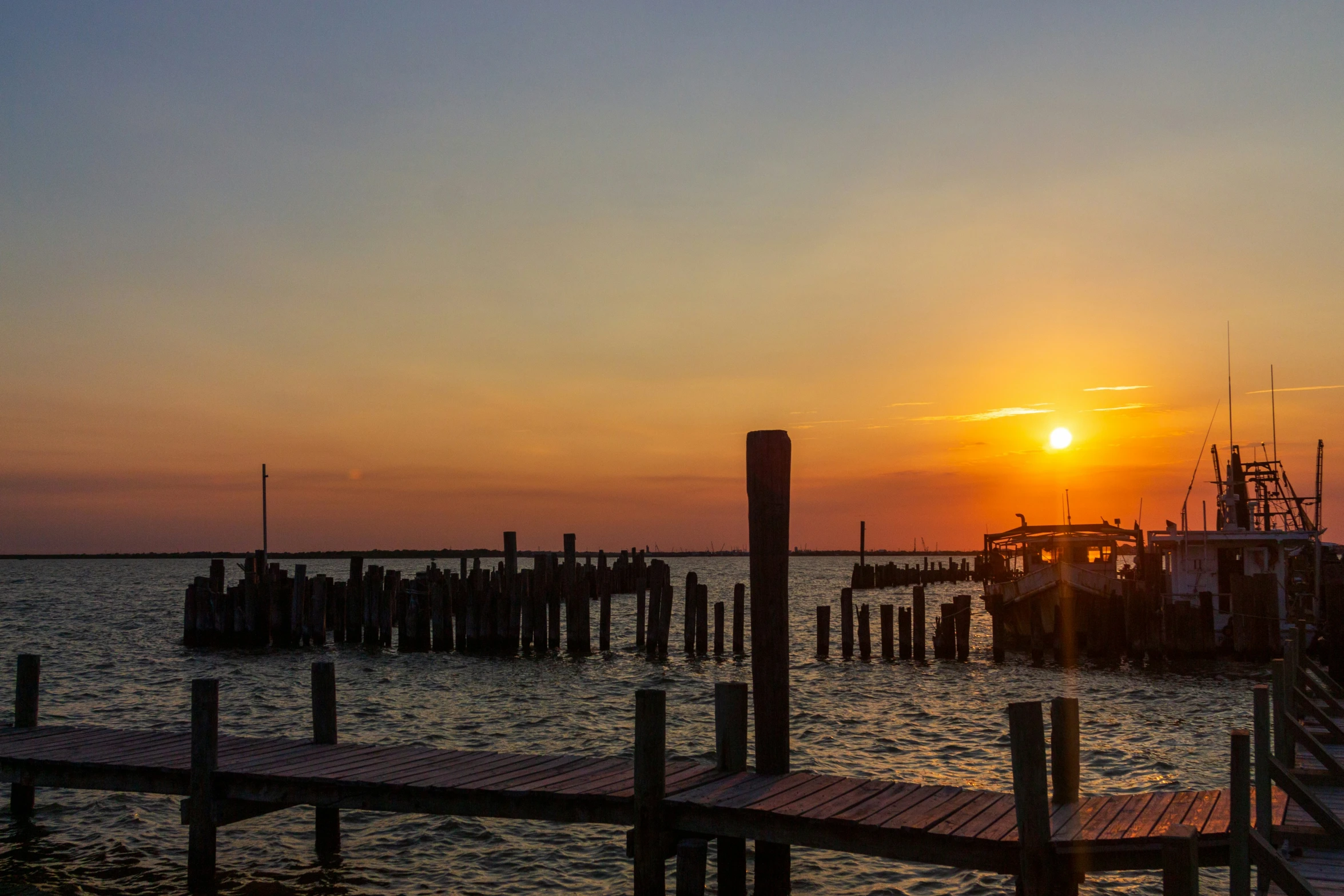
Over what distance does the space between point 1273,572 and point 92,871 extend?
87.1 feet

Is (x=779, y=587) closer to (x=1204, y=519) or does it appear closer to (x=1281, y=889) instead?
(x=1281, y=889)

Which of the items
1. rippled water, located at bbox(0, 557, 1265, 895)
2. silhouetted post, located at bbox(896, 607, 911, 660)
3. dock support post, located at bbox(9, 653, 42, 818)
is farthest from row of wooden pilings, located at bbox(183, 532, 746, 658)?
dock support post, located at bbox(9, 653, 42, 818)

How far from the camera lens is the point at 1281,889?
21.8 feet

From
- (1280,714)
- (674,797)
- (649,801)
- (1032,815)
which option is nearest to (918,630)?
(1280,714)

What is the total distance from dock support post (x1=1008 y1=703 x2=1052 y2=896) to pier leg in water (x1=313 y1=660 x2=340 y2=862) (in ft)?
19.0

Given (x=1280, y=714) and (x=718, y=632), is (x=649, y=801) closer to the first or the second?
(x=1280, y=714)

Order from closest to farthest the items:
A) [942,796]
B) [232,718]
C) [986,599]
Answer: [942,796] → [232,718] → [986,599]

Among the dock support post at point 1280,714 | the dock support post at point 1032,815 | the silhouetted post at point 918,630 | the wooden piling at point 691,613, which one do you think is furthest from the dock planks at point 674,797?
the wooden piling at point 691,613

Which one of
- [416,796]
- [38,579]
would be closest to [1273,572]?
[416,796]

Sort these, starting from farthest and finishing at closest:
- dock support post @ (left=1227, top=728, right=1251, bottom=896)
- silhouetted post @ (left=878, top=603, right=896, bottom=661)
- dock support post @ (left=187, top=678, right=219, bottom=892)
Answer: silhouetted post @ (left=878, top=603, right=896, bottom=661) → dock support post @ (left=187, top=678, right=219, bottom=892) → dock support post @ (left=1227, top=728, right=1251, bottom=896)

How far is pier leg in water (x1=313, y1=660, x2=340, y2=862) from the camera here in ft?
32.6

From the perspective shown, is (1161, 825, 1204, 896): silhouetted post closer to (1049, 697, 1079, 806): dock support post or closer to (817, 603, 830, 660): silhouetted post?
(1049, 697, 1079, 806): dock support post

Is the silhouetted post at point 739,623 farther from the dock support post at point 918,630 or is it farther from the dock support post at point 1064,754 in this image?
the dock support post at point 1064,754

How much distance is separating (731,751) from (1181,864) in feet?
11.5
